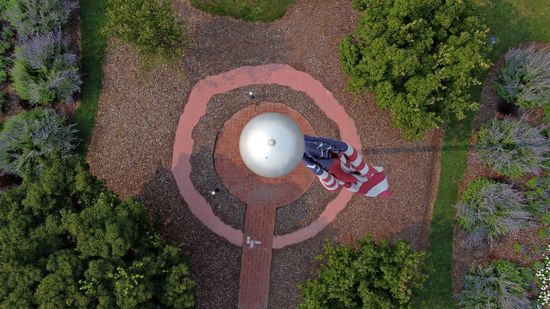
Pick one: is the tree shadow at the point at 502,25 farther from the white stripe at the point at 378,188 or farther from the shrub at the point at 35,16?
the shrub at the point at 35,16

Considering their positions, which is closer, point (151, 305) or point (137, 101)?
point (151, 305)

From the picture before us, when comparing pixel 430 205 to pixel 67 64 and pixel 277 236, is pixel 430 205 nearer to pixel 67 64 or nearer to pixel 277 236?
pixel 277 236

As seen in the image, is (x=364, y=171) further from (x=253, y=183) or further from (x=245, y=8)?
(x=245, y=8)

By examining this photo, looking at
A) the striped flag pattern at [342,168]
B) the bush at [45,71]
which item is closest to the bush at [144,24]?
the bush at [45,71]

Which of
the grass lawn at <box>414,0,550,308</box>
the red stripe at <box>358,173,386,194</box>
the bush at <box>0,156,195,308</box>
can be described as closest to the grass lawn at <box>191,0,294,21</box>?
the red stripe at <box>358,173,386,194</box>

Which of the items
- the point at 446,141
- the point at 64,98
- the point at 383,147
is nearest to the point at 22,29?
the point at 64,98

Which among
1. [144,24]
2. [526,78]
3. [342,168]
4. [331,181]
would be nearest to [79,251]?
[144,24]
